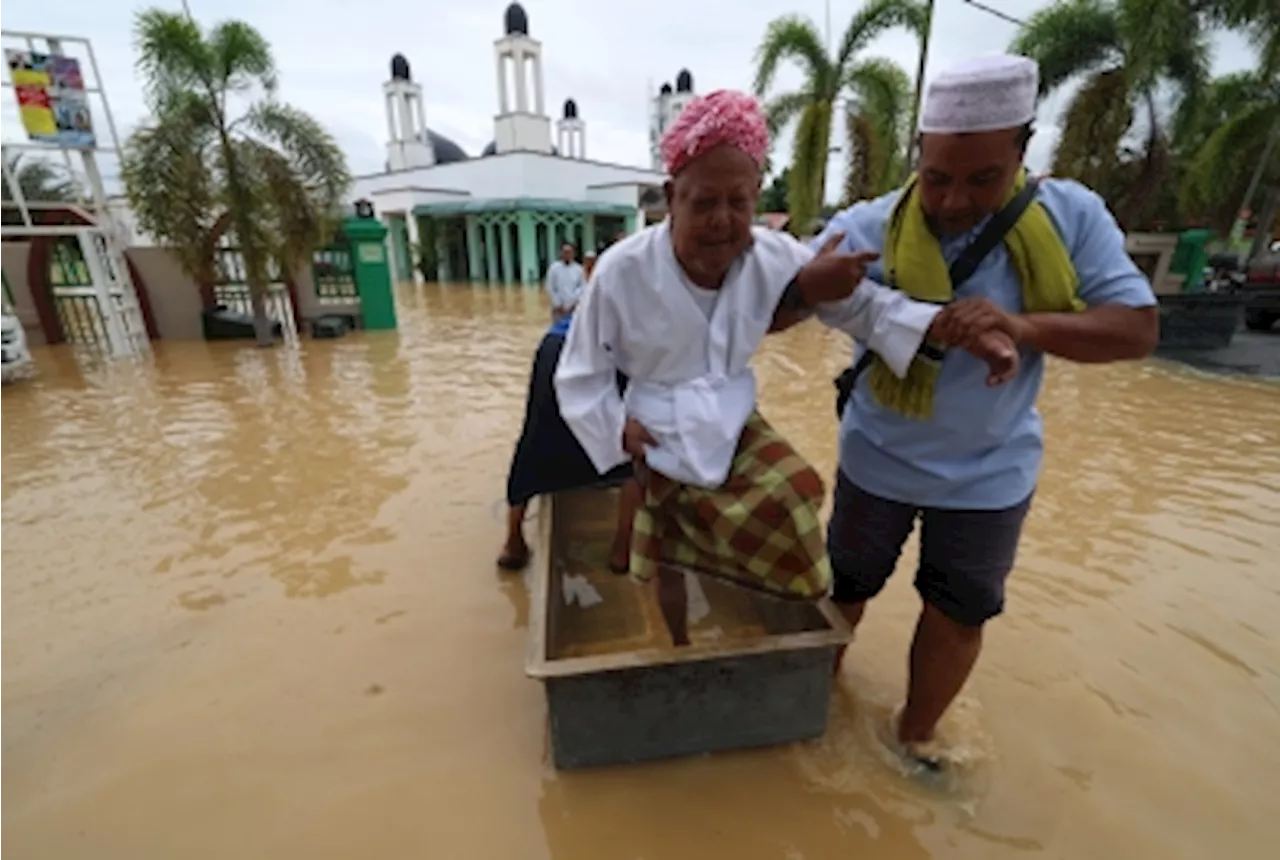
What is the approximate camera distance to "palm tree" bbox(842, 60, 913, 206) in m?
12.4

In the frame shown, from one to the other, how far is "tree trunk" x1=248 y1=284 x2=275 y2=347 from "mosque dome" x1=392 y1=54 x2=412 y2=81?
113ft

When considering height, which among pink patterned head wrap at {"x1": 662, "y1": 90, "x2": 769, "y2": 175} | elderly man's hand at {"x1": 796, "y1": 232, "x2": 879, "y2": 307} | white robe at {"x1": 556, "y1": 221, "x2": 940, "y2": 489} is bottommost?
white robe at {"x1": 556, "y1": 221, "x2": 940, "y2": 489}

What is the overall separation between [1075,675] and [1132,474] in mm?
2781

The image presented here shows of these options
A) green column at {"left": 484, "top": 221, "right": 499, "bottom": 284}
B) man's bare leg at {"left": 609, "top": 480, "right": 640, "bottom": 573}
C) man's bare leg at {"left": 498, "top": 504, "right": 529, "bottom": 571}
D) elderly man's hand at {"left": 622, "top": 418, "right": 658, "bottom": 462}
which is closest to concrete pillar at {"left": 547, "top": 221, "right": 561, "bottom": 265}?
green column at {"left": 484, "top": 221, "right": 499, "bottom": 284}

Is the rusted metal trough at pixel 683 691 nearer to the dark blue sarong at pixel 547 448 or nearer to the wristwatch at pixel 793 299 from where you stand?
the dark blue sarong at pixel 547 448

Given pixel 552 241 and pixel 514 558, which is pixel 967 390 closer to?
pixel 514 558

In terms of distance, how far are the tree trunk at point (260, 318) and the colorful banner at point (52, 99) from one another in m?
2.54

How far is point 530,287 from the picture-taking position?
2386cm

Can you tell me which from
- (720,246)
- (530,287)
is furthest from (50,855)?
(530,287)

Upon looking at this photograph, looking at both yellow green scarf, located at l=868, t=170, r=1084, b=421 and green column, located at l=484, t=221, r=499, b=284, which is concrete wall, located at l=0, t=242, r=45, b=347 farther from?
green column, located at l=484, t=221, r=499, b=284

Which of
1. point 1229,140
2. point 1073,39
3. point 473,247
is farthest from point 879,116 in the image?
point 473,247

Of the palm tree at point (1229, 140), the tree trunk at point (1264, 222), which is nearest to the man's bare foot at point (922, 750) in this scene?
the palm tree at point (1229, 140)

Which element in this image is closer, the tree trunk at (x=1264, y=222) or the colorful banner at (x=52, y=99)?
the colorful banner at (x=52, y=99)

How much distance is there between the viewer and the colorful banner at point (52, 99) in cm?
788
